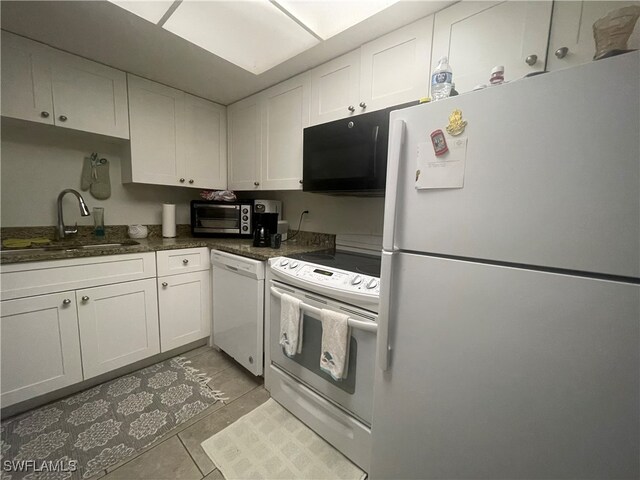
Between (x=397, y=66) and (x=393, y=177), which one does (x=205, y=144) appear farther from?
(x=393, y=177)

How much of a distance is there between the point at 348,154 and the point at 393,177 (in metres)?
0.63

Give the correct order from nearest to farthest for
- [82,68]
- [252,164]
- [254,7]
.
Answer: [254,7]
[82,68]
[252,164]

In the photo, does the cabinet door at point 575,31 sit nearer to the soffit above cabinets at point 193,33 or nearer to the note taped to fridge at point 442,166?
the soffit above cabinets at point 193,33

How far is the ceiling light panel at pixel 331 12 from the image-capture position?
1.24m

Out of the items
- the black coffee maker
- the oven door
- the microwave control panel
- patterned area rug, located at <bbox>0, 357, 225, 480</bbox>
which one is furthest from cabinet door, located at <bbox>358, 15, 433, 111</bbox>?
patterned area rug, located at <bbox>0, 357, 225, 480</bbox>

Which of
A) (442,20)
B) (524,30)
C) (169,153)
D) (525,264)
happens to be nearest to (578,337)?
(525,264)

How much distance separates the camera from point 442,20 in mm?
1179

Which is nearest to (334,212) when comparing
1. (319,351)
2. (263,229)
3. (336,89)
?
(263,229)

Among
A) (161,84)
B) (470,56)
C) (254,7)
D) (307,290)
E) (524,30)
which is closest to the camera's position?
(524,30)

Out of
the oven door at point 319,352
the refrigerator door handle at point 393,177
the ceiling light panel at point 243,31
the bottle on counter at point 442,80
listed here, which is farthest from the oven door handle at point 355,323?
the ceiling light panel at point 243,31

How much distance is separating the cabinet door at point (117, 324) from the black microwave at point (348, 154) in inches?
54.0

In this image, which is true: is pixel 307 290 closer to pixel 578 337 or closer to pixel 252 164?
pixel 578 337

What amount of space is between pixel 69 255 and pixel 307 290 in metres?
1.39

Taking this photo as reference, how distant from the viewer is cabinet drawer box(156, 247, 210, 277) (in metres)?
1.78
